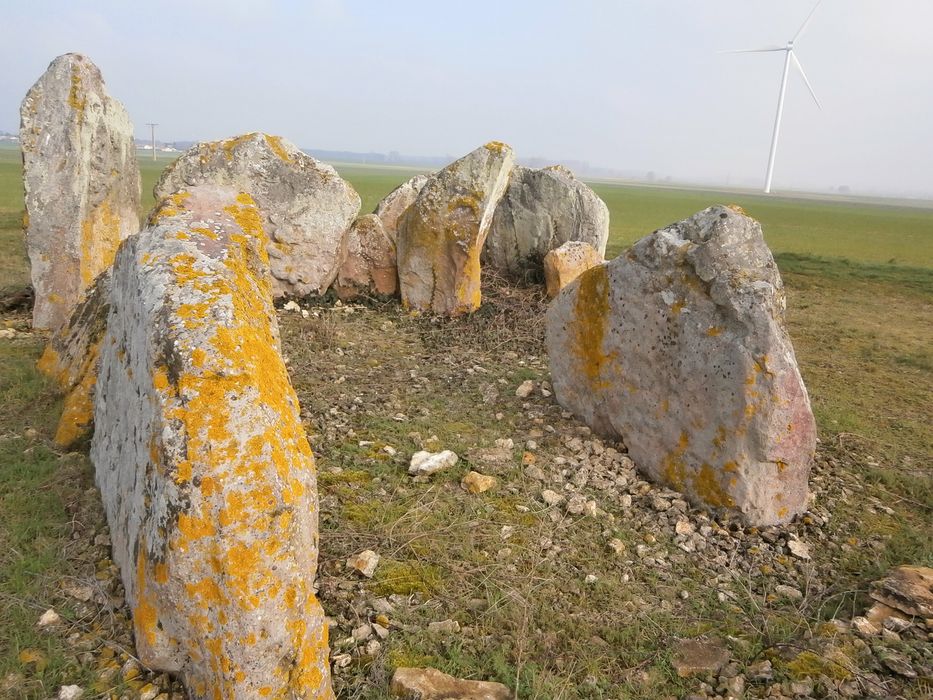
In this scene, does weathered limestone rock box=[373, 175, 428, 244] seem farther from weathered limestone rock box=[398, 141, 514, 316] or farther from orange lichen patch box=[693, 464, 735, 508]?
orange lichen patch box=[693, 464, 735, 508]

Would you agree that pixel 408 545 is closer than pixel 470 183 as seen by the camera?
Yes

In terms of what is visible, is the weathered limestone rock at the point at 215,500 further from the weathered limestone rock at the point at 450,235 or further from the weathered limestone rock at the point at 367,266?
the weathered limestone rock at the point at 367,266

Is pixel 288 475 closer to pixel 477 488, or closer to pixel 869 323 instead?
pixel 477 488

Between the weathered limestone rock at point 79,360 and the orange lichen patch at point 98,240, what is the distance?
205 cm

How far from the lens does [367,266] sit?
1045cm

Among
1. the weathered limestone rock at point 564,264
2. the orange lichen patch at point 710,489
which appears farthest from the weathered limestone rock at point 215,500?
the weathered limestone rock at point 564,264

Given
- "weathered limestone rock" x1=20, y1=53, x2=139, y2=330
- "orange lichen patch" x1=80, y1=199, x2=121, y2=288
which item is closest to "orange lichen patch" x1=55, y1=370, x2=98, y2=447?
"weathered limestone rock" x1=20, y1=53, x2=139, y2=330

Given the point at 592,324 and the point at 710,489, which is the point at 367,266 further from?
the point at 710,489

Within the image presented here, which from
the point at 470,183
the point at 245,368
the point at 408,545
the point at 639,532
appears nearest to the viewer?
the point at 245,368

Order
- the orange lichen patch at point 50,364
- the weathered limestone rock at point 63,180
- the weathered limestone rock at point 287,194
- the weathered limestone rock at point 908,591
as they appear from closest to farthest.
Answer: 1. the weathered limestone rock at point 908,591
2. the orange lichen patch at point 50,364
3. the weathered limestone rock at point 63,180
4. the weathered limestone rock at point 287,194

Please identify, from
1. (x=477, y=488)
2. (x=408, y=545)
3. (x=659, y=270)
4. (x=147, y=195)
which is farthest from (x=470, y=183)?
(x=147, y=195)

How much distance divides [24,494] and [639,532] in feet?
14.0

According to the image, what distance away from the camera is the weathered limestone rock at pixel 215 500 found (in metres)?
2.73

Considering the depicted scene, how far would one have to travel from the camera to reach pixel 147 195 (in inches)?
1256
